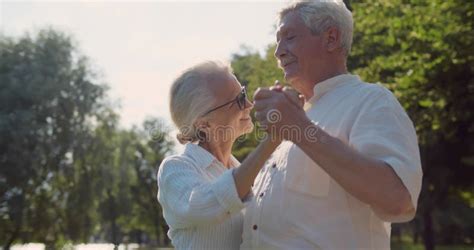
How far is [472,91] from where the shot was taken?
14.1m

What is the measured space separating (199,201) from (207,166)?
0.33 m

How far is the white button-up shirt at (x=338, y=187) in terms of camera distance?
8.39 ft

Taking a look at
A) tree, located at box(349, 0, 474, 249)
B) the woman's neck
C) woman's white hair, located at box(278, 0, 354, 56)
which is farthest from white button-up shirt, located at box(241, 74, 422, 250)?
tree, located at box(349, 0, 474, 249)

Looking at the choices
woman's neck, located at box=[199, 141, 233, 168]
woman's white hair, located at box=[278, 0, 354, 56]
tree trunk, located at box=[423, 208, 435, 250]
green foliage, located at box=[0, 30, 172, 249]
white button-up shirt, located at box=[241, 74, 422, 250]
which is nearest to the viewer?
white button-up shirt, located at box=[241, 74, 422, 250]

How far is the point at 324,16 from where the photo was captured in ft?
9.66

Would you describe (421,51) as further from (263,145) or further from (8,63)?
(8,63)

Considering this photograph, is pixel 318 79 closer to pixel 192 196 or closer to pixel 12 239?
pixel 192 196

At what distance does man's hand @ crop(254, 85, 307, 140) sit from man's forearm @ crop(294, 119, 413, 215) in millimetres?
35

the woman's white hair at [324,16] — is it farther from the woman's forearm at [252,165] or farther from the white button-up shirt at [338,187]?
the woman's forearm at [252,165]

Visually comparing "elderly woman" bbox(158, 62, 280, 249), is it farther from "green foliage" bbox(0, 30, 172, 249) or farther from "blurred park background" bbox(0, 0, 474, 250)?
"green foliage" bbox(0, 30, 172, 249)

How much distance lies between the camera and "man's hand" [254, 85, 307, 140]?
2.49 m

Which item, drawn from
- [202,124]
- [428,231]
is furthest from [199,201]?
[428,231]

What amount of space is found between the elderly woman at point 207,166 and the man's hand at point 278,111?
0.51 ft

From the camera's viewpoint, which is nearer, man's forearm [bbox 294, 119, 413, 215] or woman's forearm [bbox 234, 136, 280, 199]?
man's forearm [bbox 294, 119, 413, 215]
